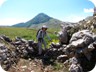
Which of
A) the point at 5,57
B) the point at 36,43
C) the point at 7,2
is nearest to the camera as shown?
the point at 7,2

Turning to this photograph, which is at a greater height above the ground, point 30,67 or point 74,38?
point 74,38

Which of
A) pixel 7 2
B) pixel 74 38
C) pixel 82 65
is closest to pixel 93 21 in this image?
pixel 74 38

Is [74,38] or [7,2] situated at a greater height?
[7,2]

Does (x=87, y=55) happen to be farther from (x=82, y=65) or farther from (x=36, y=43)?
(x=36, y=43)

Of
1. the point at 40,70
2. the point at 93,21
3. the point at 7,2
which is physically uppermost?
the point at 7,2

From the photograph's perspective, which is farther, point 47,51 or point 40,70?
point 47,51

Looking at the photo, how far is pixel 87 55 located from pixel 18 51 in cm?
380

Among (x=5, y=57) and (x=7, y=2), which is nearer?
(x=7, y=2)

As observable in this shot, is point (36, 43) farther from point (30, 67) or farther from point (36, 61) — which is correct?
point (30, 67)

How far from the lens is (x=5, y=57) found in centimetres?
1086

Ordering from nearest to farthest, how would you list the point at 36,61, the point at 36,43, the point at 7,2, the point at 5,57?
the point at 7,2, the point at 5,57, the point at 36,61, the point at 36,43

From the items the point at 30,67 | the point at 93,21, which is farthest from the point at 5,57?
the point at 93,21

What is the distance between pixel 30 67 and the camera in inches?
458

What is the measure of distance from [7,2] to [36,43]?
583cm
